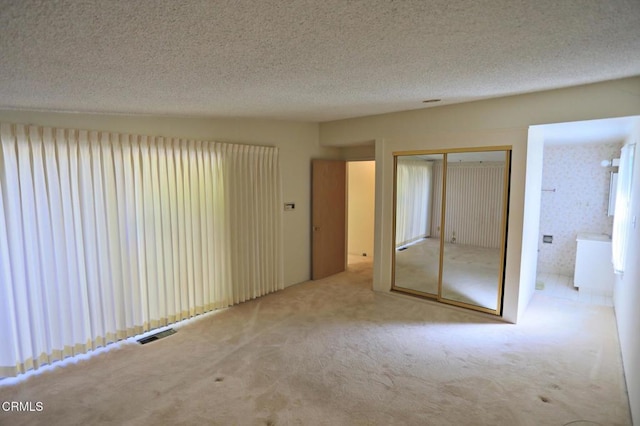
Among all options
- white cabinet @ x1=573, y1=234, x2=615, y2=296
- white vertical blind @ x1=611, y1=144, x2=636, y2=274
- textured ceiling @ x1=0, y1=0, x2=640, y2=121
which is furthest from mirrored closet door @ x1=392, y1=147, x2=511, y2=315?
white cabinet @ x1=573, y1=234, x2=615, y2=296

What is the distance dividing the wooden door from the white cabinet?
3623 mm

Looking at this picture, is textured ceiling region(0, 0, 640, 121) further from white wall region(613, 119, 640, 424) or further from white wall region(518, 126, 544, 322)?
white wall region(613, 119, 640, 424)

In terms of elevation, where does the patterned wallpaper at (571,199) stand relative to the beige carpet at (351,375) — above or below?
above

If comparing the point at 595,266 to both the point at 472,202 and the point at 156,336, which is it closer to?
the point at 472,202

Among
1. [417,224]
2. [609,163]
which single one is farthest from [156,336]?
[609,163]

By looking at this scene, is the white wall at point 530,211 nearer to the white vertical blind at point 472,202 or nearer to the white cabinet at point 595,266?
the white vertical blind at point 472,202

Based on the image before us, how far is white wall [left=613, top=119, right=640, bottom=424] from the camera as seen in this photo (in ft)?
7.75

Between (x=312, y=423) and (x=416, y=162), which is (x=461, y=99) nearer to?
(x=416, y=162)

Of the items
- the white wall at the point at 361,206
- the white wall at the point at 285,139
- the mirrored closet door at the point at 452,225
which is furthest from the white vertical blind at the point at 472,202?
the white wall at the point at 361,206

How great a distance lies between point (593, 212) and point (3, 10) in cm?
696

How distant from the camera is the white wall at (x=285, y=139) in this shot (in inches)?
135

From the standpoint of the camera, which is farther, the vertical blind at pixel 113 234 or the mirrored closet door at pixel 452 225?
the mirrored closet door at pixel 452 225

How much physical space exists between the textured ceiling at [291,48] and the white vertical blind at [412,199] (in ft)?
A: 5.59

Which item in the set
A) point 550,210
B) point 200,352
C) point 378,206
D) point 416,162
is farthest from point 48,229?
point 550,210
